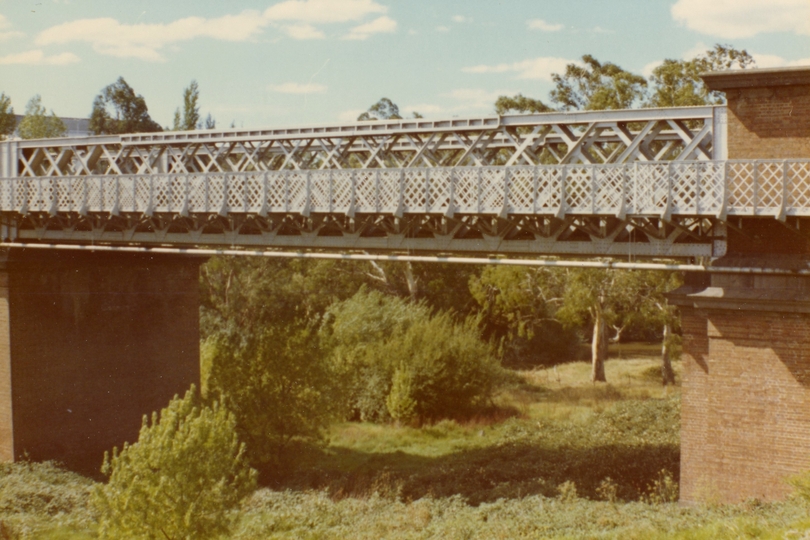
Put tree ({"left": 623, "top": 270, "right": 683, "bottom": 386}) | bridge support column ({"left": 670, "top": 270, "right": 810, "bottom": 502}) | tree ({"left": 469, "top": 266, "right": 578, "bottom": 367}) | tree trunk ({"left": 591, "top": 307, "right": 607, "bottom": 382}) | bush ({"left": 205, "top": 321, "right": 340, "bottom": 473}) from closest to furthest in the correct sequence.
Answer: bridge support column ({"left": 670, "top": 270, "right": 810, "bottom": 502}) → bush ({"left": 205, "top": 321, "right": 340, "bottom": 473}) → tree ({"left": 623, "top": 270, "right": 683, "bottom": 386}) → tree trunk ({"left": 591, "top": 307, "right": 607, "bottom": 382}) → tree ({"left": 469, "top": 266, "right": 578, "bottom": 367})

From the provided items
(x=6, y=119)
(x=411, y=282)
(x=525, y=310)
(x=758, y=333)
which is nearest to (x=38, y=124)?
(x=6, y=119)

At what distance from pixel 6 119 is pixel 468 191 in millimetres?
52092

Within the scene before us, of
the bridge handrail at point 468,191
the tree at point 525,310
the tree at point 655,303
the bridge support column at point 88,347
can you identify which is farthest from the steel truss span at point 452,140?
the tree at point 525,310

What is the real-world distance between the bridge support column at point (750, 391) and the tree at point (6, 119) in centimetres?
5396

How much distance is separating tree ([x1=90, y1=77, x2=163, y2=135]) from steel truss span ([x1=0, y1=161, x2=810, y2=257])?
40.8m

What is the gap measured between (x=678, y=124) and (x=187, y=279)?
16747 millimetres

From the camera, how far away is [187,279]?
24.5 metres

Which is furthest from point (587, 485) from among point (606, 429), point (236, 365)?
point (236, 365)

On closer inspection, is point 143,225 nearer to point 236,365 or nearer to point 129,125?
point 236,365

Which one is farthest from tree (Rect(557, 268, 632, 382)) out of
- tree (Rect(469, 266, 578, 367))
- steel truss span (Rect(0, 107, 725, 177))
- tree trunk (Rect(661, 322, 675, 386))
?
steel truss span (Rect(0, 107, 725, 177))

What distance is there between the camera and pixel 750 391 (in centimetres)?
1279

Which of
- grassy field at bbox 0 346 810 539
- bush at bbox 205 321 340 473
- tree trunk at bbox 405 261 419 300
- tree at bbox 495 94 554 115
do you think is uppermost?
Answer: tree at bbox 495 94 554 115

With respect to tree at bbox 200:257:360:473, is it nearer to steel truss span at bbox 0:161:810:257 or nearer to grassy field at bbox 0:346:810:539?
grassy field at bbox 0:346:810:539

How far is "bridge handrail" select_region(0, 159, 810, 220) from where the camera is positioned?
12.0 metres
